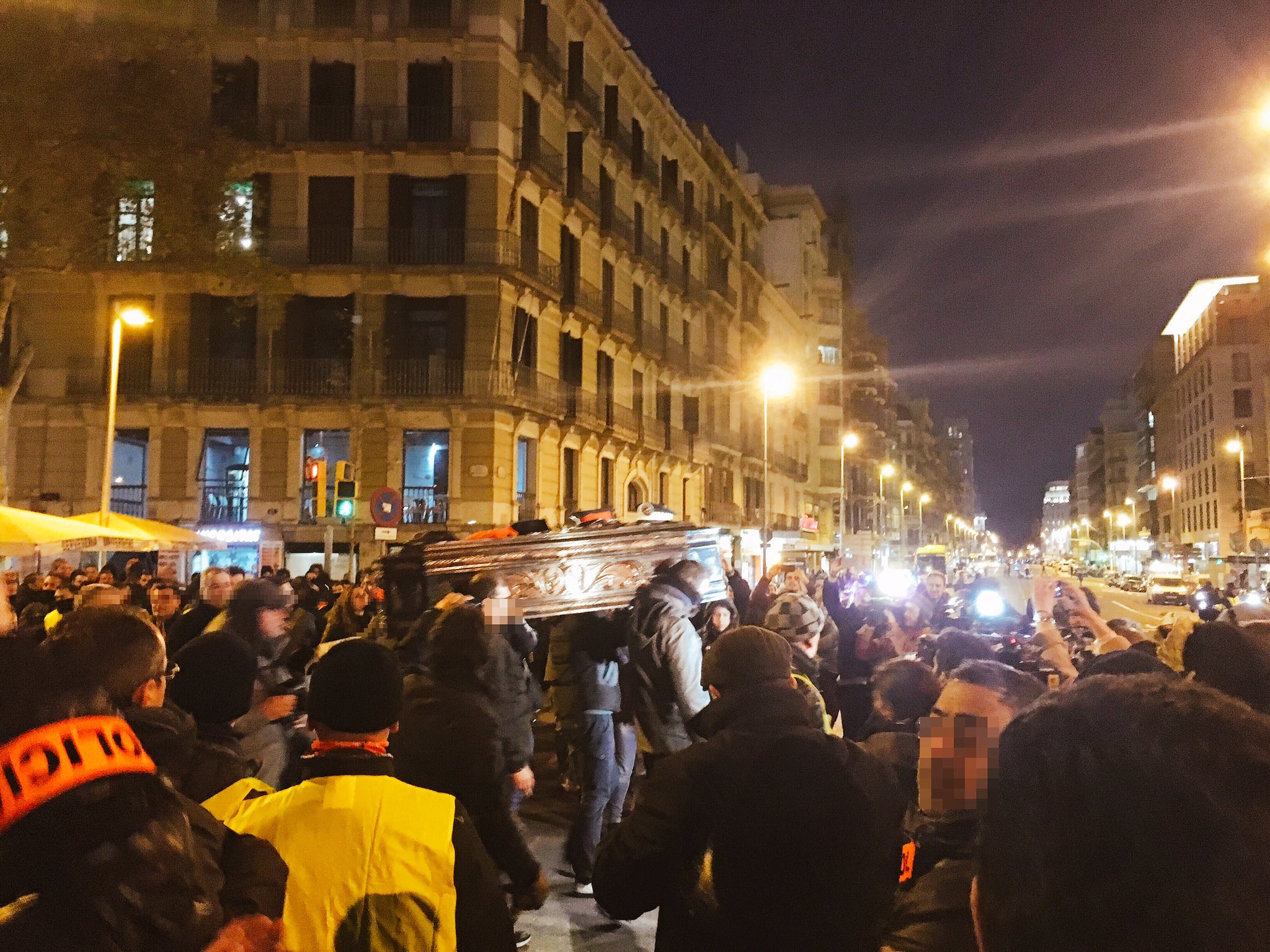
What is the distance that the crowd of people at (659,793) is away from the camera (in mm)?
1174

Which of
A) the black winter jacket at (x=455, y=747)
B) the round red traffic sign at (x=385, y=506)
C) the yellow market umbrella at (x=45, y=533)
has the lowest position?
the black winter jacket at (x=455, y=747)

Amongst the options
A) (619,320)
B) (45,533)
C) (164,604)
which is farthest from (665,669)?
(619,320)

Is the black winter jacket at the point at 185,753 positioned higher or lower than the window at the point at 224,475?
lower

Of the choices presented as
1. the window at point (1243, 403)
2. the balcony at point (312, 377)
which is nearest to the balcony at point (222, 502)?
the balcony at point (312, 377)

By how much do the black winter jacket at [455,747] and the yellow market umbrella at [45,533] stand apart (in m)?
9.00

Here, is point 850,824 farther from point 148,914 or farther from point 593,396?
point 593,396

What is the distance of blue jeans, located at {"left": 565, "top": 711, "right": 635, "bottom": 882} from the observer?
22.0ft

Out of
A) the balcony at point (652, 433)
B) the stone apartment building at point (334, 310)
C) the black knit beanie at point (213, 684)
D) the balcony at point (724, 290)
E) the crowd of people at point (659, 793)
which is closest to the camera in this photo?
the crowd of people at point (659, 793)

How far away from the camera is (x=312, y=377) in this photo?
26266 millimetres

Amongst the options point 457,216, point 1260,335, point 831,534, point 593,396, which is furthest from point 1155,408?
point 457,216

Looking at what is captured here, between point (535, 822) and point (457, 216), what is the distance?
2133 cm

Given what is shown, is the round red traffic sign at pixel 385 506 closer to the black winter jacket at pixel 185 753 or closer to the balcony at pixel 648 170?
the black winter jacket at pixel 185 753

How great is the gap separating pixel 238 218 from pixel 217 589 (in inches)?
690

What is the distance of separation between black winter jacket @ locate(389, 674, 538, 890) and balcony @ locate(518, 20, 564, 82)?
2614cm
